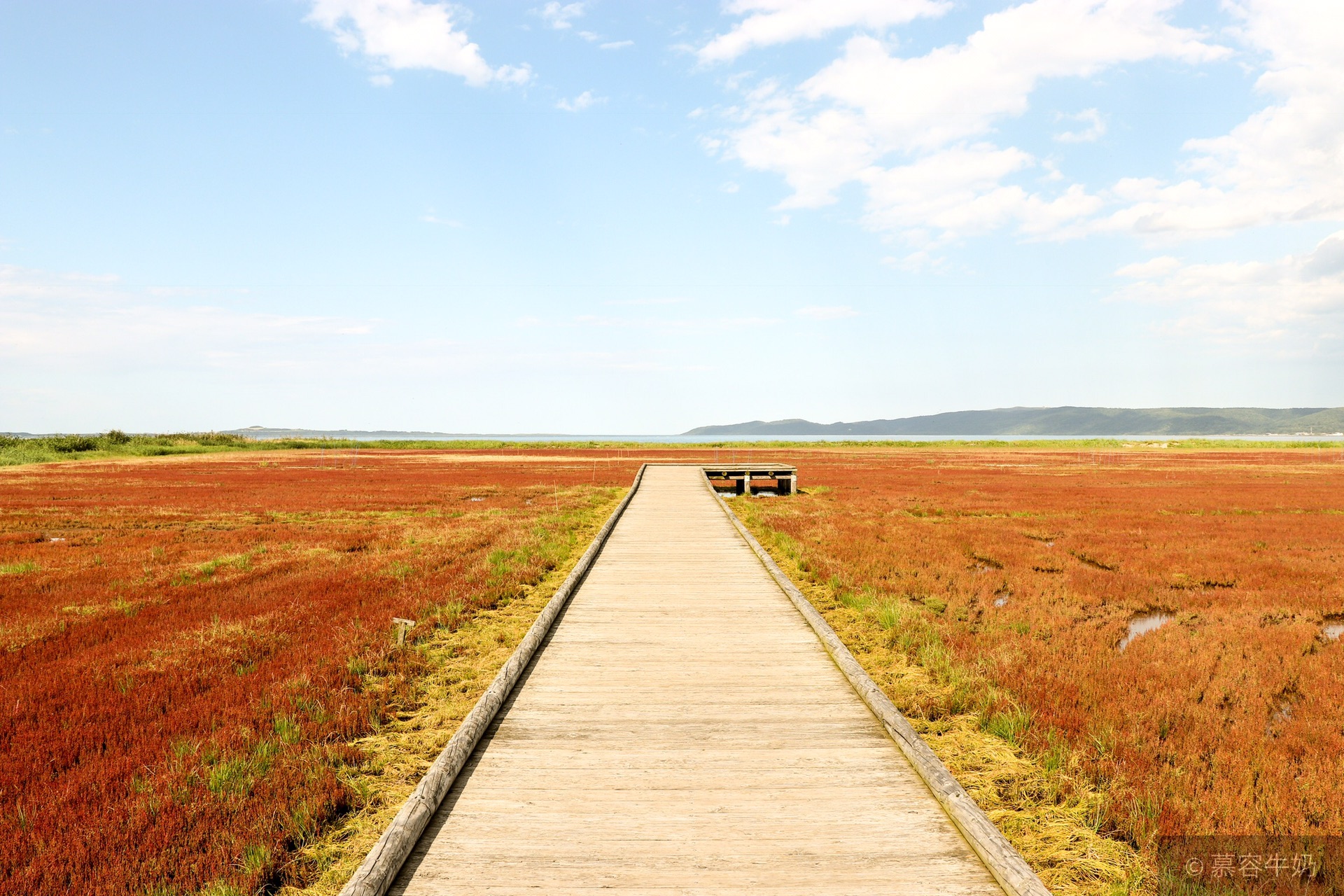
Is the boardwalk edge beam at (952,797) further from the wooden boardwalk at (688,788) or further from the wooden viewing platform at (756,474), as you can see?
the wooden viewing platform at (756,474)

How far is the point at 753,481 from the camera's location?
118ft

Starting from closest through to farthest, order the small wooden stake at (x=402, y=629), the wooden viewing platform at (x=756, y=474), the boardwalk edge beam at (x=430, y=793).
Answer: the boardwalk edge beam at (x=430, y=793) → the small wooden stake at (x=402, y=629) → the wooden viewing platform at (x=756, y=474)

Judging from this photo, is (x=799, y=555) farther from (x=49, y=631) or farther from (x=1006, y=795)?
(x=49, y=631)

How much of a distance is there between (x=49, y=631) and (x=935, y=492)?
97.8ft

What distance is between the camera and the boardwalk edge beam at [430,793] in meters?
3.22

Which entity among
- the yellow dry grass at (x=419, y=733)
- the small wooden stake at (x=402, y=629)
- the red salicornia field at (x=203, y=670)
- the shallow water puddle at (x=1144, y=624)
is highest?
the small wooden stake at (x=402, y=629)

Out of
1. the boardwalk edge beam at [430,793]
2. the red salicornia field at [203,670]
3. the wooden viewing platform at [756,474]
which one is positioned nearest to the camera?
the boardwalk edge beam at [430,793]

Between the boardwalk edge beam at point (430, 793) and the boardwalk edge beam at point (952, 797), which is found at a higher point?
the boardwalk edge beam at point (430, 793)

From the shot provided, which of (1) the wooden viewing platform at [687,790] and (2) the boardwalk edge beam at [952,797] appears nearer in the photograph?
(2) the boardwalk edge beam at [952,797]

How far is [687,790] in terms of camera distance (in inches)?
166

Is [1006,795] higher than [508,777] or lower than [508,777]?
lower

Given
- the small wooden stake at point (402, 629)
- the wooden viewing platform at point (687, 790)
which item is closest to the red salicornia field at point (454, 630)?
the small wooden stake at point (402, 629)

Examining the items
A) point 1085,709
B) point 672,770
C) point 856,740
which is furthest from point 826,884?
point 1085,709

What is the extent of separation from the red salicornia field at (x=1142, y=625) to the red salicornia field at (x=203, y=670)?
6.29 meters
